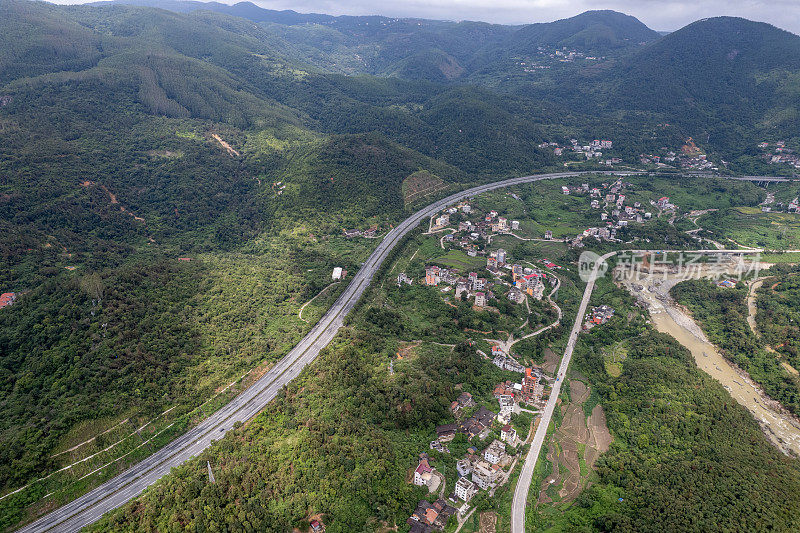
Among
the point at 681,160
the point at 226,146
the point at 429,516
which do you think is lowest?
the point at 429,516

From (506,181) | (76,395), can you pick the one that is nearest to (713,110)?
(506,181)

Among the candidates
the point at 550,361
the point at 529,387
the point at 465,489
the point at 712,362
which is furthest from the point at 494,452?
the point at 712,362

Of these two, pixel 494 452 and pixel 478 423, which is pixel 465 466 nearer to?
pixel 494 452

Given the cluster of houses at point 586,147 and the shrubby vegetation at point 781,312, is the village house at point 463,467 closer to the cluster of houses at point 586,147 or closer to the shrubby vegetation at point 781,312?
the shrubby vegetation at point 781,312

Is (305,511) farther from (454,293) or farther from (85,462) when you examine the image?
(454,293)

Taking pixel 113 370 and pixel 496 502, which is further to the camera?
pixel 113 370

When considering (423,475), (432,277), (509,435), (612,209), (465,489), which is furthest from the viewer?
(612,209)
